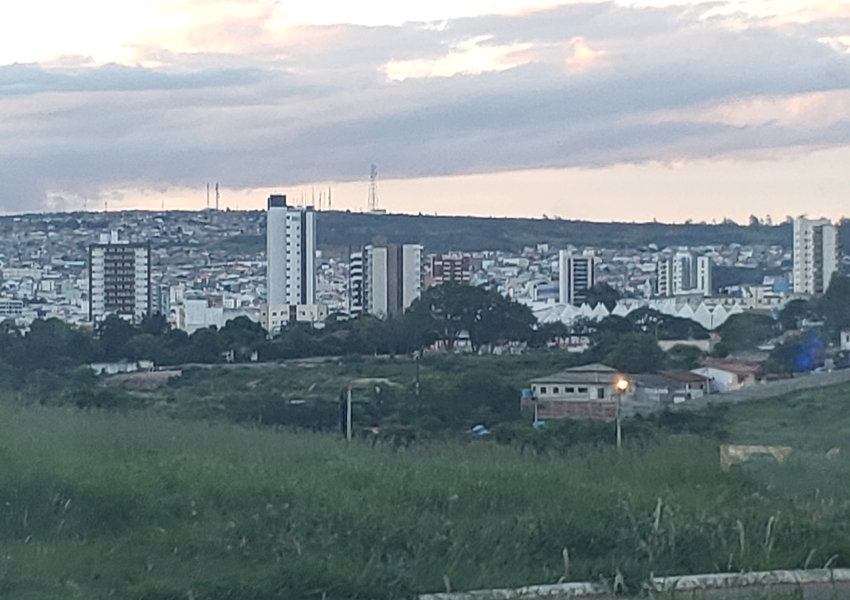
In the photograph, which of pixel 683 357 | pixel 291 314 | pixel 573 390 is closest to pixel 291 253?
pixel 291 314

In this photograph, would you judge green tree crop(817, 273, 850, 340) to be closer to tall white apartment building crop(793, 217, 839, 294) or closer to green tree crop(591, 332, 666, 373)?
green tree crop(591, 332, 666, 373)

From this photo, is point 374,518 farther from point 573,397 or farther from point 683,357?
point 683,357

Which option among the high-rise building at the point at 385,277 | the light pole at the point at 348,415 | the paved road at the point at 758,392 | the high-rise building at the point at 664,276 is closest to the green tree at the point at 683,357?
the paved road at the point at 758,392

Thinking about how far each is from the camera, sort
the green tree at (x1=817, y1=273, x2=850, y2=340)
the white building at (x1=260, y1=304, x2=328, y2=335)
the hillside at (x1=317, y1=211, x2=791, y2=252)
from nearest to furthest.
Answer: the green tree at (x1=817, y1=273, x2=850, y2=340) < the white building at (x1=260, y1=304, x2=328, y2=335) < the hillside at (x1=317, y1=211, x2=791, y2=252)

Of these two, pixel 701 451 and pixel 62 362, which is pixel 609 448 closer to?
pixel 701 451

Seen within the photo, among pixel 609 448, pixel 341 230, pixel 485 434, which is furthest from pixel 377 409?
pixel 341 230

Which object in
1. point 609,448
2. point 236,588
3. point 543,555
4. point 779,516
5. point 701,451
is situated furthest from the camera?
point 609,448

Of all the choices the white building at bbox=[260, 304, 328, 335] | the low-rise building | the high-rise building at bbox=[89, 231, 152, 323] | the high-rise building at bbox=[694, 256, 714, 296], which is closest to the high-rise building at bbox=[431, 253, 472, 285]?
the white building at bbox=[260, 304, 328, 335]
